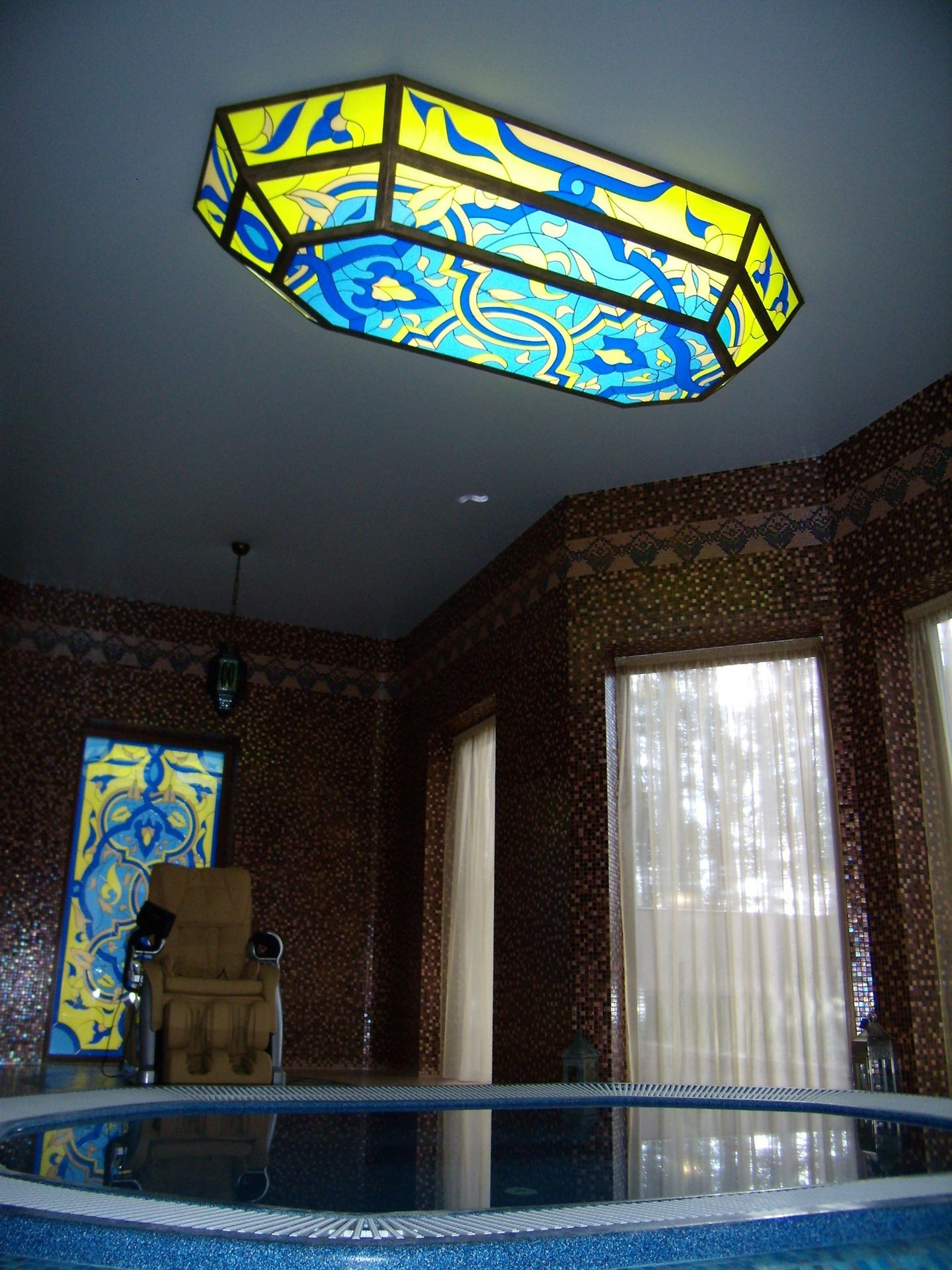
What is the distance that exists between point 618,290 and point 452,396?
148 cm

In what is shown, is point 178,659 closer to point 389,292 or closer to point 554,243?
point 389,292

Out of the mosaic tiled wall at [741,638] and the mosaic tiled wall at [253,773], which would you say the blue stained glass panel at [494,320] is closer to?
the mosaic tiled wall at [741,638]

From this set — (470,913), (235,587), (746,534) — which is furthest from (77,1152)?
(235,587)

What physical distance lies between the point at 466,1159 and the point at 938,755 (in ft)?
13.4

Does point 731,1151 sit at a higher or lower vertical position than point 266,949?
lower

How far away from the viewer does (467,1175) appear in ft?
6.82

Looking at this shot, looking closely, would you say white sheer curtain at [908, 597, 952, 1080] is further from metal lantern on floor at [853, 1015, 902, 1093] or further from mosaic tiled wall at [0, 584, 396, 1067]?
mosaic tiled wall at [0, 584, 396, 1067]

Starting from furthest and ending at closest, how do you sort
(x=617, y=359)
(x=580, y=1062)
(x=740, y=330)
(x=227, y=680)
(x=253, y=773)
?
(x=253, y=773) → (x=227, y=680) → (x=580, y=1062) → (x=617, y=359) → (x=740, y=330)

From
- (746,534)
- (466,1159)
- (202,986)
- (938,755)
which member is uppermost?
(746,534)

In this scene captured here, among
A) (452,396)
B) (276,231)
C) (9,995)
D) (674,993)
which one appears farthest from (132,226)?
(9,995)

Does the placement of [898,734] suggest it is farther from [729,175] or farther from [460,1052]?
[460,1052]

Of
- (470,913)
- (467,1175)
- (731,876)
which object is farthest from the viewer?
(470,913)

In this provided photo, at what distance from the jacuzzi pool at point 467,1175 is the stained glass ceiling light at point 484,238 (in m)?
3.25

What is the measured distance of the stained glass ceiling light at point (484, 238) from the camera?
4031 millimetres
